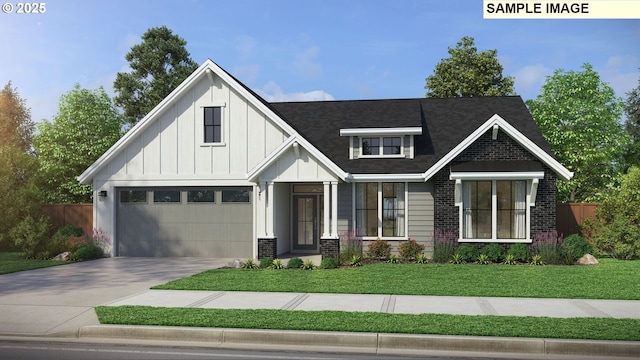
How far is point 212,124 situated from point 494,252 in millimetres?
11302

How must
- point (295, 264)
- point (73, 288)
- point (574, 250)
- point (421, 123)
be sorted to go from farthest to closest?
point (421, 123) → point (574, 250) → point (295, 264) → point (73, 288)

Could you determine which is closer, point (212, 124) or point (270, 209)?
point (270, 209)

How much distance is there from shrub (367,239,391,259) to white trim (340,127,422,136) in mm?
4296

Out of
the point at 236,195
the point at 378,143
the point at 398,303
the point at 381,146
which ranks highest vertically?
the point at 378,143

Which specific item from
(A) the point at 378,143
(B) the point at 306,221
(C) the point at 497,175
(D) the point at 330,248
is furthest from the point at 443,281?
(B) the point at 306,221

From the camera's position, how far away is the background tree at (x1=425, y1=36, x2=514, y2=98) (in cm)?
3969

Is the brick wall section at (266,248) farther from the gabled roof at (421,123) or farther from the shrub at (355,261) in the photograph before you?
the gabled roof at (421,123)

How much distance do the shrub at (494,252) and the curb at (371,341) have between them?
11516 mm

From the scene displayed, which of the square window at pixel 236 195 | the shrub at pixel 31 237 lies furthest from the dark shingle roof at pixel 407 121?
the shrub at pixel 31 237

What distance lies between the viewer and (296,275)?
53.9 ft

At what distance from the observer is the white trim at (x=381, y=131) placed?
22125 mm

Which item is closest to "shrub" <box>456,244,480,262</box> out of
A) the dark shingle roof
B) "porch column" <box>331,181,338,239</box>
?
the dark shingle roof

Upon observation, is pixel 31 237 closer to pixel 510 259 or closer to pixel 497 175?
pixel 497 175

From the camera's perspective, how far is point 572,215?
24.6 metres
